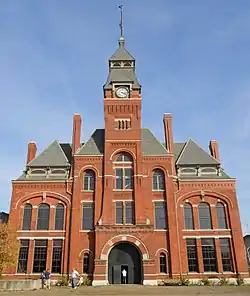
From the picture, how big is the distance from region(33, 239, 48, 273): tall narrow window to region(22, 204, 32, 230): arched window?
201cm

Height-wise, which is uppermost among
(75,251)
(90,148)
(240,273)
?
(90,148)

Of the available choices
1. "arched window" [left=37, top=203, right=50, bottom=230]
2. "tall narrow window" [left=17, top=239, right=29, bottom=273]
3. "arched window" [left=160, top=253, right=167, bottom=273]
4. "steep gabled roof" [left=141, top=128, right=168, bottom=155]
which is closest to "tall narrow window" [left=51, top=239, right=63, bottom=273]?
"arched window" [left=37, top=203, right=50, bottom=230]

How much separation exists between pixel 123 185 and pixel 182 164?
7488mm

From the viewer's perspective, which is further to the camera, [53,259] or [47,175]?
[47,175]

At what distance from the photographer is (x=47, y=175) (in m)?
36.5

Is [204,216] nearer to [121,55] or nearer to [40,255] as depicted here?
[40,255]

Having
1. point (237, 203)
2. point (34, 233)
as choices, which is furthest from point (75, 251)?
point (237, 203)

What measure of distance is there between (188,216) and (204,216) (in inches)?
67.5

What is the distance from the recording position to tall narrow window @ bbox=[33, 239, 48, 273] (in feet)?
105

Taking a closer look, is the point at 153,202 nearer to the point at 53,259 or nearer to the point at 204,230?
the point at 204,230

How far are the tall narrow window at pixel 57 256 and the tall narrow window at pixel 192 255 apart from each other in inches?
509

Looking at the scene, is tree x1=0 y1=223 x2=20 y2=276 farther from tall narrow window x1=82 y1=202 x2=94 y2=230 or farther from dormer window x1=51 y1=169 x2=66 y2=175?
dormer window x1=51 y1=169 x2=66 y2=175

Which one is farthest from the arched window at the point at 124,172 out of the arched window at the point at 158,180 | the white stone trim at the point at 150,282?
the white stone trim at the point at 150,282

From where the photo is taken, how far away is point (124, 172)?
3531cm
